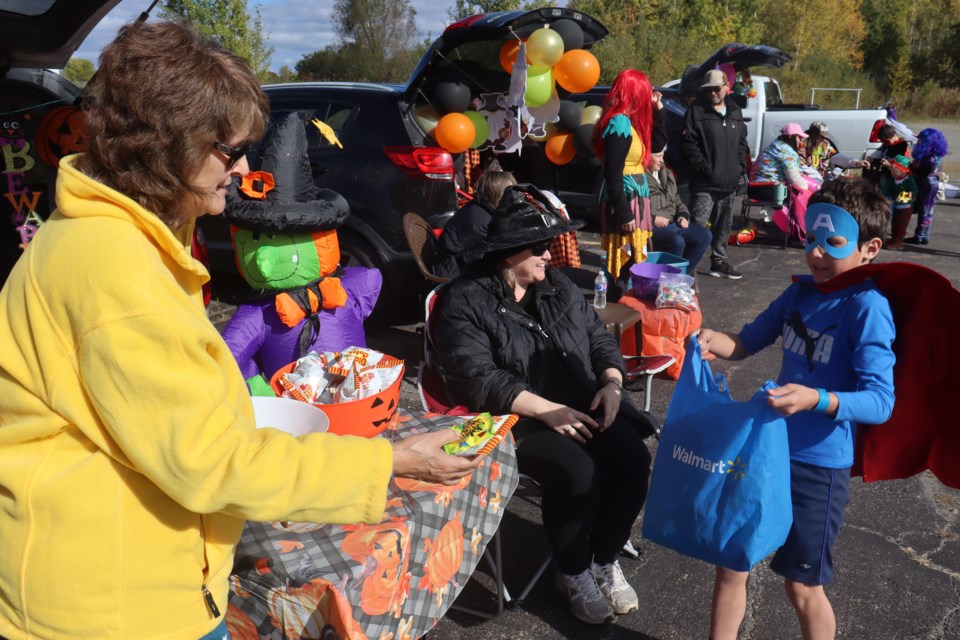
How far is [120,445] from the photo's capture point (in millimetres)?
1193

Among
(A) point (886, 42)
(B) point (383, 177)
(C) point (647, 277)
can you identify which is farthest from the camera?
(A) point (886, 42)

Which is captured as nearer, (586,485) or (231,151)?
(231,151)

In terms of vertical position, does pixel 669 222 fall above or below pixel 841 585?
above

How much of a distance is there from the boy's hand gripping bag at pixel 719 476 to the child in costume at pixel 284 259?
1.78 meters

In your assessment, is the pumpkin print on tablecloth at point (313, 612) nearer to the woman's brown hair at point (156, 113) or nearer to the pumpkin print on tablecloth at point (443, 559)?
the pumpkin print on tablecloth at point (443, 559)

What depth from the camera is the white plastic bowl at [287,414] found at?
2119mm

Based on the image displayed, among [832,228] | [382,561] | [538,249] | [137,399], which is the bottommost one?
[382,561]

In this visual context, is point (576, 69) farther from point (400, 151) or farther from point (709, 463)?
point (709, 463)

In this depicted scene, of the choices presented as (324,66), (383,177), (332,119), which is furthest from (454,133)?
(324,66)

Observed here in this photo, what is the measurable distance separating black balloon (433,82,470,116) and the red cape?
3881mm

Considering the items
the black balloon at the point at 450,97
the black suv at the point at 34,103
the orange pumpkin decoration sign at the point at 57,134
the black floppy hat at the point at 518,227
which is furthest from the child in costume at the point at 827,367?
the black balloon at the point at 450,97

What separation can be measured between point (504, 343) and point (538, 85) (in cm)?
350

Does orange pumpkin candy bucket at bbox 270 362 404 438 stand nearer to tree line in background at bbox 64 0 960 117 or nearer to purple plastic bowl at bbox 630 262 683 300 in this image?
purple plastic bowl at bbox 630 262 683 300

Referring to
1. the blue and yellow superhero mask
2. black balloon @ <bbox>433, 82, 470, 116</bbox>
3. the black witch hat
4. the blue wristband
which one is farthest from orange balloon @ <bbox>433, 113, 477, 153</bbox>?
the blue wristband
